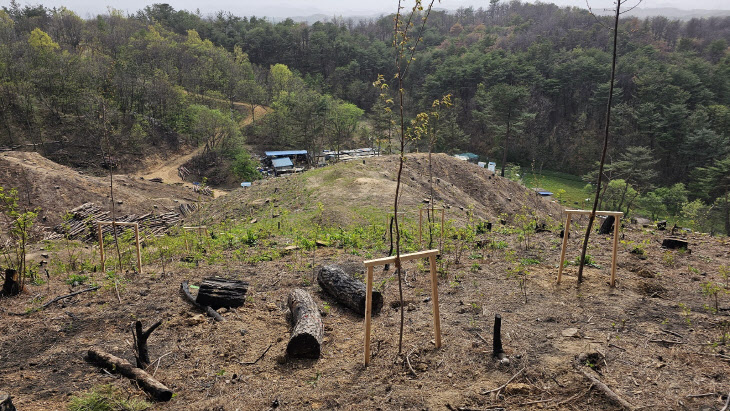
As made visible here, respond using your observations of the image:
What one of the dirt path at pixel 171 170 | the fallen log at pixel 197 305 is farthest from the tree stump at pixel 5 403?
the dirt path at pixel 171 170

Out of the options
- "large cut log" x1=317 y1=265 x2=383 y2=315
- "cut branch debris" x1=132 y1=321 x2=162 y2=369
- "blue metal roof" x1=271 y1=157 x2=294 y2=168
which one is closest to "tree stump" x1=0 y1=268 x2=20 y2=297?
"cut branch debris" x1=132 y1=321 x2=162 y2=369

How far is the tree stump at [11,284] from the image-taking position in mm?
6266

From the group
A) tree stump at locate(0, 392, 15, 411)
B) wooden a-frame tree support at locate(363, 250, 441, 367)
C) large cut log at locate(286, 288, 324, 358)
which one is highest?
wooden a-frame tree support at locate(363, 250, 441, 367)

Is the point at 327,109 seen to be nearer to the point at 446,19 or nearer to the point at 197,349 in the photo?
the point at 197,349

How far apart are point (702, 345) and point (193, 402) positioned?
5777 millimetres

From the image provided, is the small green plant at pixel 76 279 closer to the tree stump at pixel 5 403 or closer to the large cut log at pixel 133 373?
the large cut log at pixel 133 373

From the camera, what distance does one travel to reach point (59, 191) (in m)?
19.6

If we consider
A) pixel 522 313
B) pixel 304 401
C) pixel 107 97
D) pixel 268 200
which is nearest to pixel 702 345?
pixel 522 313

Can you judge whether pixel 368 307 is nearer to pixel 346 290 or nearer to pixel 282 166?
pixel 346 290

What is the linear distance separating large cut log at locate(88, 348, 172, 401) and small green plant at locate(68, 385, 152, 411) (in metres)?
0.14

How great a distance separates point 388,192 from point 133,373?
13271mm

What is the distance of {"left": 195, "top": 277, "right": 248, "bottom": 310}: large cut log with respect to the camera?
5.82m

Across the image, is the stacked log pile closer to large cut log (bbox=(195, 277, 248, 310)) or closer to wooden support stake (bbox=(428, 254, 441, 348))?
large cut log (bbox=(195, 277, 248, 310))

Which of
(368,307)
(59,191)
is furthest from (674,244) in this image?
(59,191)
